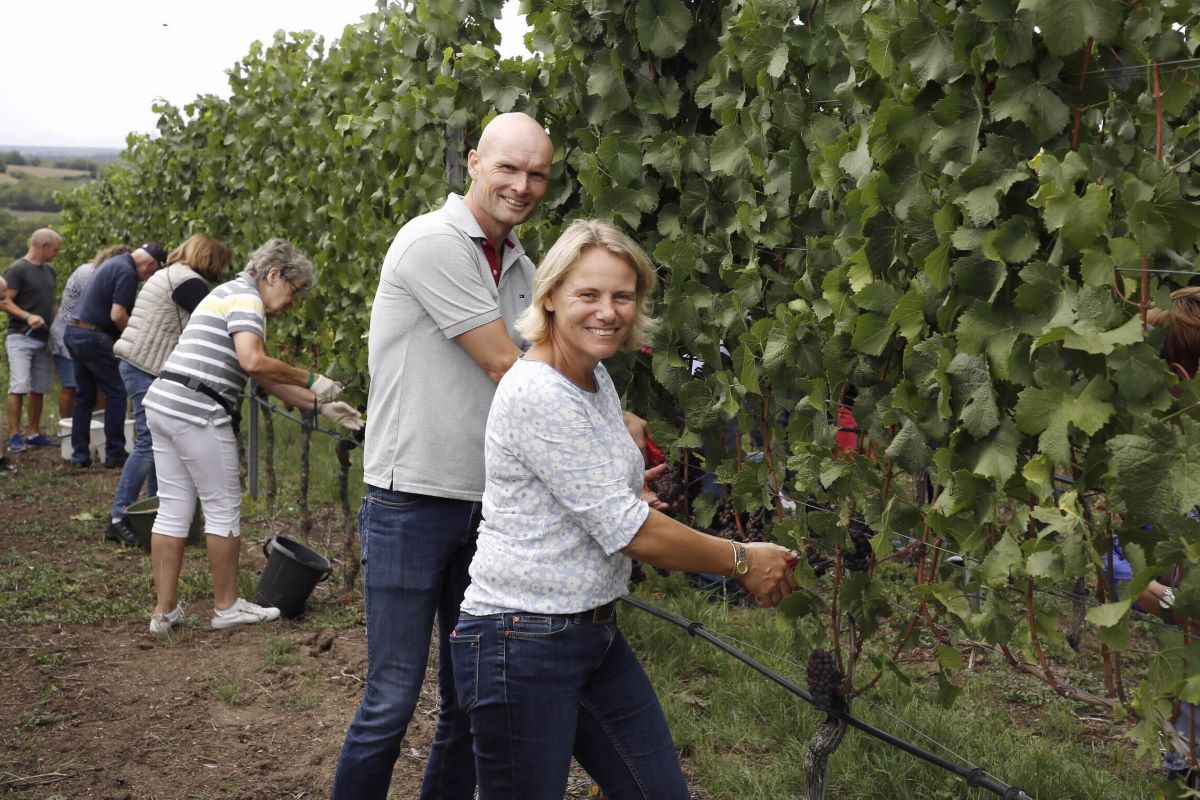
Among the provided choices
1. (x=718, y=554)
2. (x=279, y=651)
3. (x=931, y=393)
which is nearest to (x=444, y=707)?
(x=718, y=554)

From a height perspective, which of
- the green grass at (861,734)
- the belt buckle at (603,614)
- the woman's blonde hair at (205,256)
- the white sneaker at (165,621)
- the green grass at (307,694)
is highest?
the woman's blonde hair at (205,256)

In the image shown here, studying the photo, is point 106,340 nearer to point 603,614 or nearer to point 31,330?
point 31,330

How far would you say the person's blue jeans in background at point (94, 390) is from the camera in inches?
376

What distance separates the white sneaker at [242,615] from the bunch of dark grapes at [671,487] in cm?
237

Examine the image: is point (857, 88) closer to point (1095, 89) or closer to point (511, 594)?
point (1095, 89)

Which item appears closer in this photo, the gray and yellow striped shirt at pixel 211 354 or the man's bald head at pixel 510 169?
the man's bald head at pixel 510 169

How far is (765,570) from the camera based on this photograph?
248cm

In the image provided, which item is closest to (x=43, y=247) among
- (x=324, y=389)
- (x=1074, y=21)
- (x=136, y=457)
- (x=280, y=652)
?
(x=136, y=457)

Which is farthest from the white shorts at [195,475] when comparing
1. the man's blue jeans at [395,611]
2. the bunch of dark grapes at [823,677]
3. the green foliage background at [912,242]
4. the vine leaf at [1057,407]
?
the vine leaf at [1057,407]

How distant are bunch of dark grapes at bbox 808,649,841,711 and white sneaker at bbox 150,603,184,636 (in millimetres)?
3689

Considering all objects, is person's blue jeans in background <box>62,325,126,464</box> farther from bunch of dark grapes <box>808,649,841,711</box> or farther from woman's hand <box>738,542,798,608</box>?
woman's hand <box>738,542,798,608</box>

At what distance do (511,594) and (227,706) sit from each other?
296cm

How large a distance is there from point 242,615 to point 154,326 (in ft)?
7.11

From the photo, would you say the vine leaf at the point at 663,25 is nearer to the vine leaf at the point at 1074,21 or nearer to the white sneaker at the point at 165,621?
the vine leaf at the point at 1074,21
